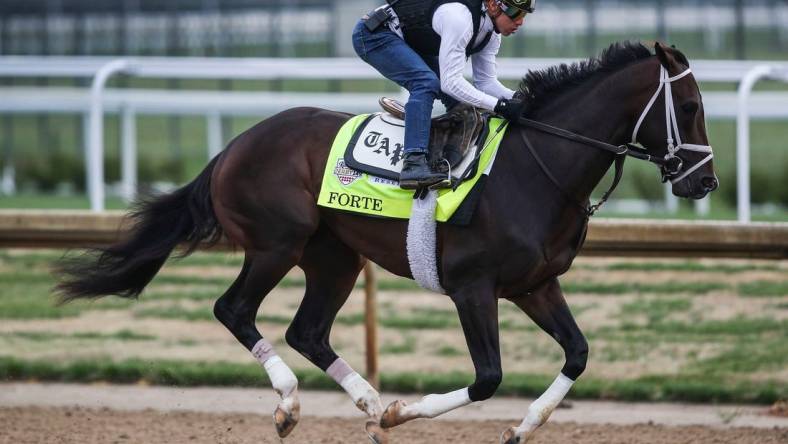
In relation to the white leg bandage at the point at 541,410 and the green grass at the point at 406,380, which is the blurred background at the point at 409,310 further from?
the white leg bandage at the point at 541,410

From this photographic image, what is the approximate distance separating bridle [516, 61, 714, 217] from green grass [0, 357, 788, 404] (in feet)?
8.90

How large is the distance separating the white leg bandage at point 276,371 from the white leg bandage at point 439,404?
0.62m

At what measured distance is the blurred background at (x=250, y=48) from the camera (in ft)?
42.4

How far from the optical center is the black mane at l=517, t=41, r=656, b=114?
5309 mm

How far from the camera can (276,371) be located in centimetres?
567

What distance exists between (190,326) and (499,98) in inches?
179

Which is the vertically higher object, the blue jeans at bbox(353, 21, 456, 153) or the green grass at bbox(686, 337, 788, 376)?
the blue jeans at bbox(353, 21, 456, 153)

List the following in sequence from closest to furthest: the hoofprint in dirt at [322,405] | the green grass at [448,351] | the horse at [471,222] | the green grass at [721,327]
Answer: the horse at [471,222] < the hoofprint in dirt at [322,405] < the green grass at [721,327] < the green grass at [448,351]

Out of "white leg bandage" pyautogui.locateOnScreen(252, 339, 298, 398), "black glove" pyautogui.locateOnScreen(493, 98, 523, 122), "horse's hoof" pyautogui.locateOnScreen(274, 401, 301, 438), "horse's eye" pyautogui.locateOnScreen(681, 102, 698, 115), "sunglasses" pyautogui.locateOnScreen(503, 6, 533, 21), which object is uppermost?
"sunglasses" pyautogui.locateOnScreen(503, 6, 533, 21)

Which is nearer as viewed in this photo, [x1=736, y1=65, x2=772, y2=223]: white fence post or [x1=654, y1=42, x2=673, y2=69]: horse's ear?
[x1=654, y1=42, x2=673, y2=69]: horse's ear

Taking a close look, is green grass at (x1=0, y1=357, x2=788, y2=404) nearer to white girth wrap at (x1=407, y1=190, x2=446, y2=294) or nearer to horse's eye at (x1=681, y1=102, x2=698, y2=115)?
white girth wrap at (x1=407, y1=190, x2=446, y2=294)

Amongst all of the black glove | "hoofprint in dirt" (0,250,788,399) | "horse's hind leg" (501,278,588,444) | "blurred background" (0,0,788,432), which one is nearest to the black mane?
the black glove

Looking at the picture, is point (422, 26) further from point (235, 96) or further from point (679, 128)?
point (235, 96)

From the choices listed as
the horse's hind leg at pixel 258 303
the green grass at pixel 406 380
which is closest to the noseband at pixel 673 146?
the horse's hind leg at pixel 258 303
